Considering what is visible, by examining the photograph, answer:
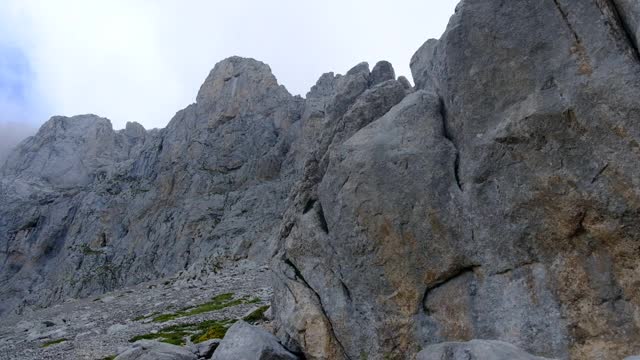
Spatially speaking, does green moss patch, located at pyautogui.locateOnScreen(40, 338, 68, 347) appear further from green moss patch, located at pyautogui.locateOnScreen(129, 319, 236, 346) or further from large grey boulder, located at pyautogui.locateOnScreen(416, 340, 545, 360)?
large grey boulder, located at pyautogui.locateOnScreen(416, 340, 545, 360)

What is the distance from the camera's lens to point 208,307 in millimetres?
61688

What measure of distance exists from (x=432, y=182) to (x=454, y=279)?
3875 millimetres

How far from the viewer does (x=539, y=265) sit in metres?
18.9

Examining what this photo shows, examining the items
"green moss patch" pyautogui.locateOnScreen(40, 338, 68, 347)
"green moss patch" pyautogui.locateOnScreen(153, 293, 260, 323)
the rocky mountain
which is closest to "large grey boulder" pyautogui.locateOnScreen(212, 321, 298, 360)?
the rocky mountain

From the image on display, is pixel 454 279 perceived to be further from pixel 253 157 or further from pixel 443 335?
pixel 253 157

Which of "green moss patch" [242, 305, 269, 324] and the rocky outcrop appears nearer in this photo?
the rocky outcrop

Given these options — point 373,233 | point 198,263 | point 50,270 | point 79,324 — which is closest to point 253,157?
point 198,263

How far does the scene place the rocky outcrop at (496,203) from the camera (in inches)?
696

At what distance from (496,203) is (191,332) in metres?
35.7

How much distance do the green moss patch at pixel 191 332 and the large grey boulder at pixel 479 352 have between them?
27.8 meters

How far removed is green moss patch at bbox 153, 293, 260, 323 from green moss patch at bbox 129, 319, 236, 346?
6.90m

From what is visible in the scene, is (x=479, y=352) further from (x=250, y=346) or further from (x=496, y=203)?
(x=250, y=346)

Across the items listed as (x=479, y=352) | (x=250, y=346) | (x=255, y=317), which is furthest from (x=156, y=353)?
(x=479, y=352)

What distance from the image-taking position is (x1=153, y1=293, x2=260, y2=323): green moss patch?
60.2 meters
